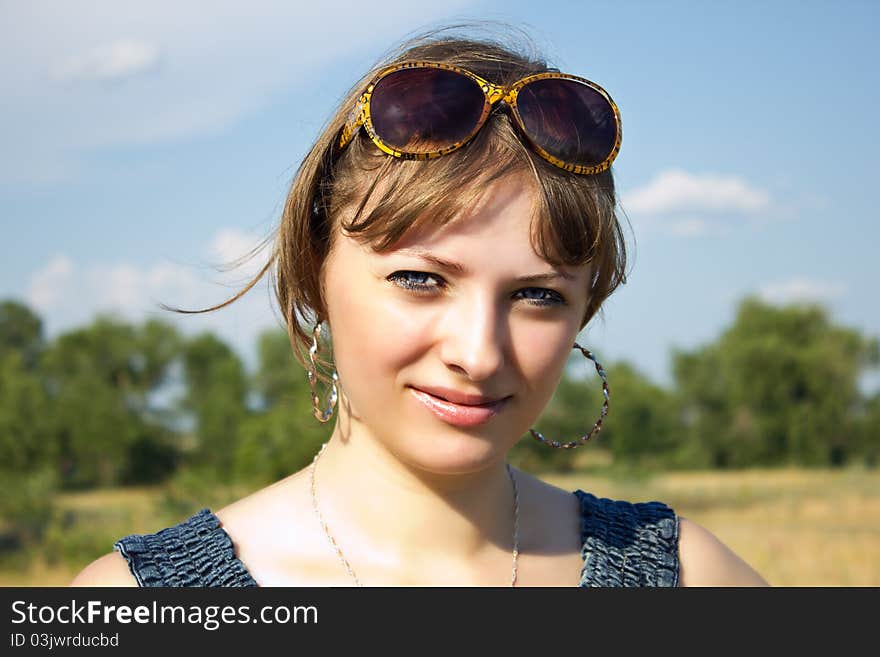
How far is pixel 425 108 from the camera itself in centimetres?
242

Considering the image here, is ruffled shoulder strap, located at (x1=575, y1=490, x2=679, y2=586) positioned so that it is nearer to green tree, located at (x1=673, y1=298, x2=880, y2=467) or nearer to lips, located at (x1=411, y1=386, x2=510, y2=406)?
lips, located at (x1=411, y1=386, x2=510, y2=406)

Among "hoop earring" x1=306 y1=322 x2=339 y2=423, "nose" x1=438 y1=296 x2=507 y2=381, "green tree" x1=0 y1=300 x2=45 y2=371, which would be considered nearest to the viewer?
"nose" x1=438 y1=296 x2=507 y2=381

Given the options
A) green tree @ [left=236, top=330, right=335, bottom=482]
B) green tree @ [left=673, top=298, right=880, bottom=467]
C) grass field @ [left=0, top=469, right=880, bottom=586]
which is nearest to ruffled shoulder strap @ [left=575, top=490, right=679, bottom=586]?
grass field @ [left=0, top=469, right=880, bottom=586]

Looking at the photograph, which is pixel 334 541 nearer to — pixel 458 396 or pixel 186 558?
pixel 186 558

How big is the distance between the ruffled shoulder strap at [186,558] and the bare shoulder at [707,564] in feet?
4.65

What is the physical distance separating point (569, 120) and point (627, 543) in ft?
4.61

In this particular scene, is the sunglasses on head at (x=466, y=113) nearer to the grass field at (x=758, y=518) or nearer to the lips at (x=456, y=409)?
the lips at (x=456, y=409)

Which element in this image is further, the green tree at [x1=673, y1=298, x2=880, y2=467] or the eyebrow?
the green tree at [x1=673, y1=298, x2=880, y2=467]

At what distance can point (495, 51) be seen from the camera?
8.91 feet

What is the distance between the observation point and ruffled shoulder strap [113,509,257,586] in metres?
2.57

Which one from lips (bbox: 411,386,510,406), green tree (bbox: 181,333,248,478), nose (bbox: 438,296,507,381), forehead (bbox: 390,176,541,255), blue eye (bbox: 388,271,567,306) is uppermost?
green tree (bbox: 181,333,248,478)

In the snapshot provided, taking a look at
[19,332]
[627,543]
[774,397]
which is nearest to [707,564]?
[627,543]

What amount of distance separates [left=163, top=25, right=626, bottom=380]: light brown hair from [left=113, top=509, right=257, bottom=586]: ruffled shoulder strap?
2.32 ft

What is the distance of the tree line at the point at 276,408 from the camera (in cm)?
1988
